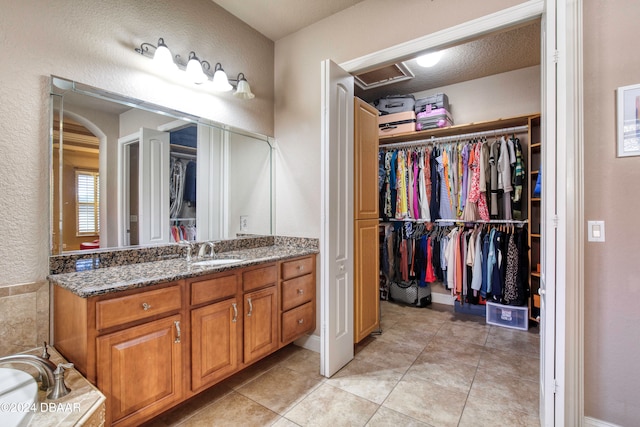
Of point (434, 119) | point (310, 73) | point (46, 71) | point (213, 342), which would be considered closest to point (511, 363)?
point (213, 342)

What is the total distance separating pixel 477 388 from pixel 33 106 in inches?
123

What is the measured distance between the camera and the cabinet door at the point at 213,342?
1661 mm

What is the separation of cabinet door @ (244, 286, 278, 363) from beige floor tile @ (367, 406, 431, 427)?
2.72 feet

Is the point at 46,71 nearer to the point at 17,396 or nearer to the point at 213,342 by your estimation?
the point at 17,396

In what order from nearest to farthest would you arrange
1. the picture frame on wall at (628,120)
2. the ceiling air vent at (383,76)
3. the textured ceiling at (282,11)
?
1. the picture frame on wall at (628,120)
2. the textured ceiling at (282,11)
3. the ceiling air vent at (383,76)

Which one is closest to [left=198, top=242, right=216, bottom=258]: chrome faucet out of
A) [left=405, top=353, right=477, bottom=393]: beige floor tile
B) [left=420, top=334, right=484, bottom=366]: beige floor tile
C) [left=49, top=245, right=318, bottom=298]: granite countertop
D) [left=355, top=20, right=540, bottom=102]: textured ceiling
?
[left=49, top=245, right=318, bottom=298]: granite countertop

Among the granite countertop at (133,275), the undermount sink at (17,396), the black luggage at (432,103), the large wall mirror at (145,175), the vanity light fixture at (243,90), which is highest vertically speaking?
the black luggage at (432,103)

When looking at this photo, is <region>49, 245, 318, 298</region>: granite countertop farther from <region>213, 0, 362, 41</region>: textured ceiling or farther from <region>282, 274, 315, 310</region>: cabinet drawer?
<region>213, 0, 362, 41</region>: textured ceiling

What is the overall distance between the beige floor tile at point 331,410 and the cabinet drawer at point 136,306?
95cm

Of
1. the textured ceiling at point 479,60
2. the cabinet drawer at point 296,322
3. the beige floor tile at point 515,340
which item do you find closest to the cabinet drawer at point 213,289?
the cabinet drawer at point 296,322

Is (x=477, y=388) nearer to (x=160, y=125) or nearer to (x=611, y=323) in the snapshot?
(x=611, y=323)

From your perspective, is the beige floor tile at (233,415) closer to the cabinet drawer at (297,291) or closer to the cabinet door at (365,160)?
the cabinet drawer at (297,291)

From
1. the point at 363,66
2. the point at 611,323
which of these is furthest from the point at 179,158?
the point at 611,323

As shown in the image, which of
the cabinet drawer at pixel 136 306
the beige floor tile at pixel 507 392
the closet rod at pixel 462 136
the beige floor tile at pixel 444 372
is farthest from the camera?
the closet rod at pixel 462 136
